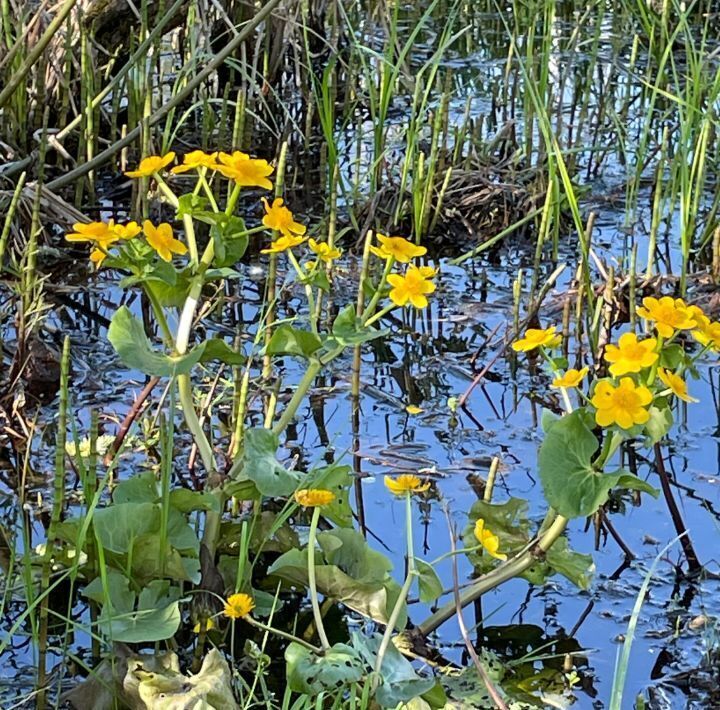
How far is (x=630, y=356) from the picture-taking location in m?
1.73

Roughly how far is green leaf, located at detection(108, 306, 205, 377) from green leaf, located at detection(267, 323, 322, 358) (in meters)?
0.11

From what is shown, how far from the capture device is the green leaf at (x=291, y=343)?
6.19 feet

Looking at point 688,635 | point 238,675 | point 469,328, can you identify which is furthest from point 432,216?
point 238,675

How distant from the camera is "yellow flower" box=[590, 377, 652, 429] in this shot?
1717mm

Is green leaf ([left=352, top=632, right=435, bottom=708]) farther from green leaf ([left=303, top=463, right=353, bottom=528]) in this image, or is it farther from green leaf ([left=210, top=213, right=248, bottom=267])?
green leaf ([left=210, top=213, right=248, bottom=267])

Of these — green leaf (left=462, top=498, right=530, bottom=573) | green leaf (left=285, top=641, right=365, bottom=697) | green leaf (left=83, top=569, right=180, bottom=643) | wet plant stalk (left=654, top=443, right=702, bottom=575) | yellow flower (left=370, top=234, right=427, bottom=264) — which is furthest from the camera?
wet plant stalk (left=654, top=443, right=702, bottom=575)

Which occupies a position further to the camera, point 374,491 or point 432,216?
point 432,216

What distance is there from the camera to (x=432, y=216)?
3680mm

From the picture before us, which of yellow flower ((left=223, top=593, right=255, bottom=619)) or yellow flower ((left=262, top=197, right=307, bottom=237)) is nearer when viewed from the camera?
yellow flower ((left=223, top=593, right=255, bottom=619))

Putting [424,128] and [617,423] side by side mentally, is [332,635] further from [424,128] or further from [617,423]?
[424,128]

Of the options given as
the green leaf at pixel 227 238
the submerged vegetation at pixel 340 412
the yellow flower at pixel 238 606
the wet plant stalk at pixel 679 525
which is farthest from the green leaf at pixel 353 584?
the wet plant stalk at pixel 679 525

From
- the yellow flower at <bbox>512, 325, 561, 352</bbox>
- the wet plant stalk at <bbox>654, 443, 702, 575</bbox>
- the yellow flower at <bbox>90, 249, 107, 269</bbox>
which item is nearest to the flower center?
the yellow flower at <bbox>512, 325, 561, 352</bbox>

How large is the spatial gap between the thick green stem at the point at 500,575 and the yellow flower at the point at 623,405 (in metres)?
0.23

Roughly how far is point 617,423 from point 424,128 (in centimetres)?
284
